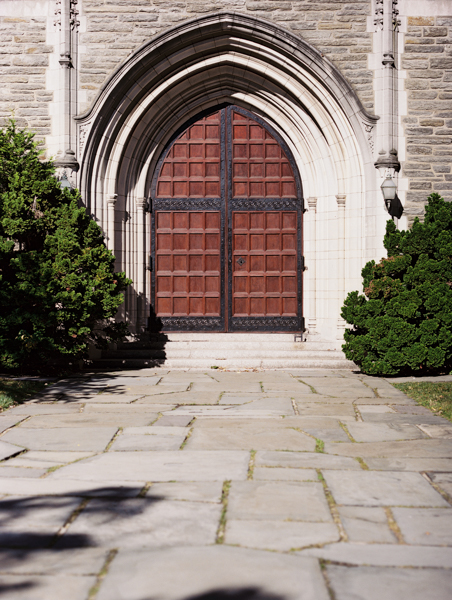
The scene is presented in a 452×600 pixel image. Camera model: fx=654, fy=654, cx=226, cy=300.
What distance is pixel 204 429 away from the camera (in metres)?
4.92

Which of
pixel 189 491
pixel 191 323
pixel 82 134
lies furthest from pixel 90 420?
pixel 82 134

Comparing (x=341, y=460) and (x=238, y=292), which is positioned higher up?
(x=238, y=292)

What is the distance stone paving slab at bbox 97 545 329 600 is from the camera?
2.26 metres

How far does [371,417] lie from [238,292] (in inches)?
194

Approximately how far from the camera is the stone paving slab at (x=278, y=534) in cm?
271

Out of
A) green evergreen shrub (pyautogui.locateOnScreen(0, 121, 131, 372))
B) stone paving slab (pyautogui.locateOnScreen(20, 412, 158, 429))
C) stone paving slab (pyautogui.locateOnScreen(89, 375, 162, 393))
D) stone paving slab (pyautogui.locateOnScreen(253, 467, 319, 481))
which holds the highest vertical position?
green evergreen shrub (pyautogui.locateOnScreen(0, 121, 131, 372))

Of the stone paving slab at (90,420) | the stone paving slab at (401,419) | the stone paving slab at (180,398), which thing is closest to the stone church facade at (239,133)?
the stone paving slab at (180,398)

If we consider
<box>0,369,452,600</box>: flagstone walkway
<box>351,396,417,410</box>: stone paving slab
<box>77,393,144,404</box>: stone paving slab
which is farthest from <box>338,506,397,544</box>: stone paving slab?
<box>77,393,144,404</box>: stone paving slab

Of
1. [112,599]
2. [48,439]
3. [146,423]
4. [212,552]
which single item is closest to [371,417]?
[146,423]

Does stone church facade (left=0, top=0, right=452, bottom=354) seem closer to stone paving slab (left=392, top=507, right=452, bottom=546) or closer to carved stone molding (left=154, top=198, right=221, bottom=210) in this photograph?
carved stone molding (left=154, top=198, right=221, bottom=210)

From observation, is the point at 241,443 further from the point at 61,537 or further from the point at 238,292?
the point at 238,292

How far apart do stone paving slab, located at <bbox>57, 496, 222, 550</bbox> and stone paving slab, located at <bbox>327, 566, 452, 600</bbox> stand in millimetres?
597

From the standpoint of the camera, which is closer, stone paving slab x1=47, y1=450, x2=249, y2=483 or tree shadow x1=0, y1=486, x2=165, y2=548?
tree shadow x1=0, y1=486, x2=165, y2=548

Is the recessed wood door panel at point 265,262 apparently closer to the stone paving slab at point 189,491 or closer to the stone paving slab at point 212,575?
the stone paving slab at point 189,491
